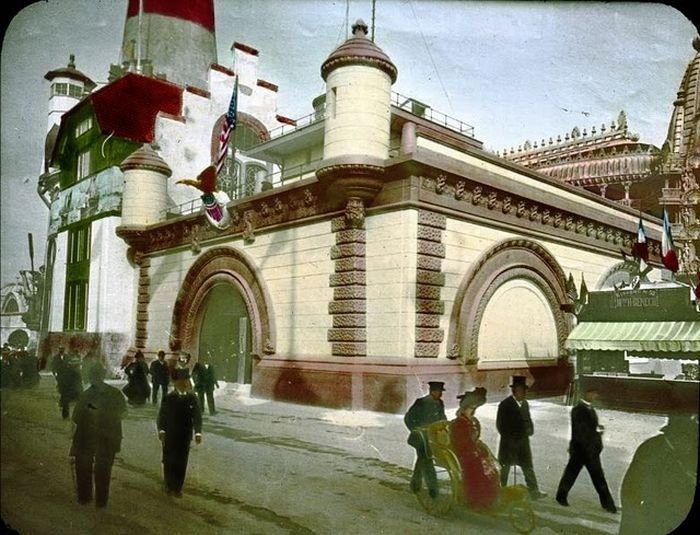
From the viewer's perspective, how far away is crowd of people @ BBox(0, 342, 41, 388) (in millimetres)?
6711

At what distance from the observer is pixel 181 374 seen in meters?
6.77

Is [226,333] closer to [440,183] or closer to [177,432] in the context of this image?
[177,432]

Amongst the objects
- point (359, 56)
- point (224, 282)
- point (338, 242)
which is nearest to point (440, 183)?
point (338, 242)

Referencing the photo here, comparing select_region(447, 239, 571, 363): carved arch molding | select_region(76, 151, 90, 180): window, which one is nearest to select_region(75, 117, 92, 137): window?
select_region(76, 151, 90, 180): window

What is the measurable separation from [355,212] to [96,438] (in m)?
5.40

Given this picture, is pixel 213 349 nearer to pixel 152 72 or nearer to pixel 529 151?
pixel 152 72

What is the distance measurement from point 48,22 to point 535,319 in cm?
781

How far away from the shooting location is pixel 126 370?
7020mm

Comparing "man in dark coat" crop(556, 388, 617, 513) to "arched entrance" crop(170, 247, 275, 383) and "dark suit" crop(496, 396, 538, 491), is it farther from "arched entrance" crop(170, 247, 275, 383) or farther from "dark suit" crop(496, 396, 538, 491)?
"arched entrance" crop(170, 247, 275, 383)

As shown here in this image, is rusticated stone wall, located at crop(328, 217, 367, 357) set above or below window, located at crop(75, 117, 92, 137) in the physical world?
below

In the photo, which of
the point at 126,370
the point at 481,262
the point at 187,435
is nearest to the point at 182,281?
the point at 126,370

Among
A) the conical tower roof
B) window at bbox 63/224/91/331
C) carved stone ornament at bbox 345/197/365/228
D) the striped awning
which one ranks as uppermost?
the conical tower roof

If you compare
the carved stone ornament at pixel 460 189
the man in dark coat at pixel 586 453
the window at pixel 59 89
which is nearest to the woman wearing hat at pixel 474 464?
the man in dark coat at pixel 586 453

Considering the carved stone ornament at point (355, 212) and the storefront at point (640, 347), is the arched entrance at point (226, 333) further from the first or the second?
the storefront at point (640, 347)
